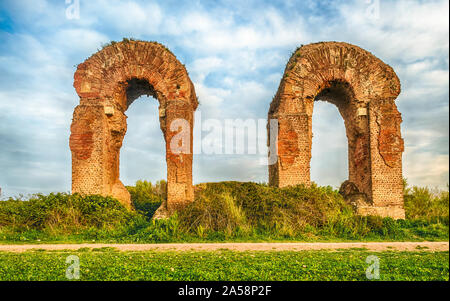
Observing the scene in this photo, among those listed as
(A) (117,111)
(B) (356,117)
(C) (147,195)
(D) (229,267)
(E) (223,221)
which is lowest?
A: (D) (229,267)

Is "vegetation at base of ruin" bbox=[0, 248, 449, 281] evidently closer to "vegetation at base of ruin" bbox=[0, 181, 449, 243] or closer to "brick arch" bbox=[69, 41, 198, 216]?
"vegetation at base of ruin" bbox=[0, 181, 449, 243]

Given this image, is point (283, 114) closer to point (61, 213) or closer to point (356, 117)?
point (356, 117)

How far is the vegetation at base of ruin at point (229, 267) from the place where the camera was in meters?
4.60

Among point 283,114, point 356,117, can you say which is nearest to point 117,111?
point 283,114

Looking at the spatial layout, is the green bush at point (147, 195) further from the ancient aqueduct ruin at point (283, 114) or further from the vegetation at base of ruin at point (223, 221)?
the vegetation at base of ruin at point (223, 221)

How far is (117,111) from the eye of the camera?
12258 millimetres

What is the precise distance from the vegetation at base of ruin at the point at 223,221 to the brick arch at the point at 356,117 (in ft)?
3.15

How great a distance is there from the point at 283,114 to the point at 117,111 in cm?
613

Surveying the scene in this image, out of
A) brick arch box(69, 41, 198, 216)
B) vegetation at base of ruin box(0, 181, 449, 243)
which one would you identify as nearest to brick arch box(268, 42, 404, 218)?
vegetation at base of ruin box(0, 181, 449, 243)

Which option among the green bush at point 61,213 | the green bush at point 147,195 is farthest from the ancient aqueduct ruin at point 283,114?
the green bush at point 147,195
